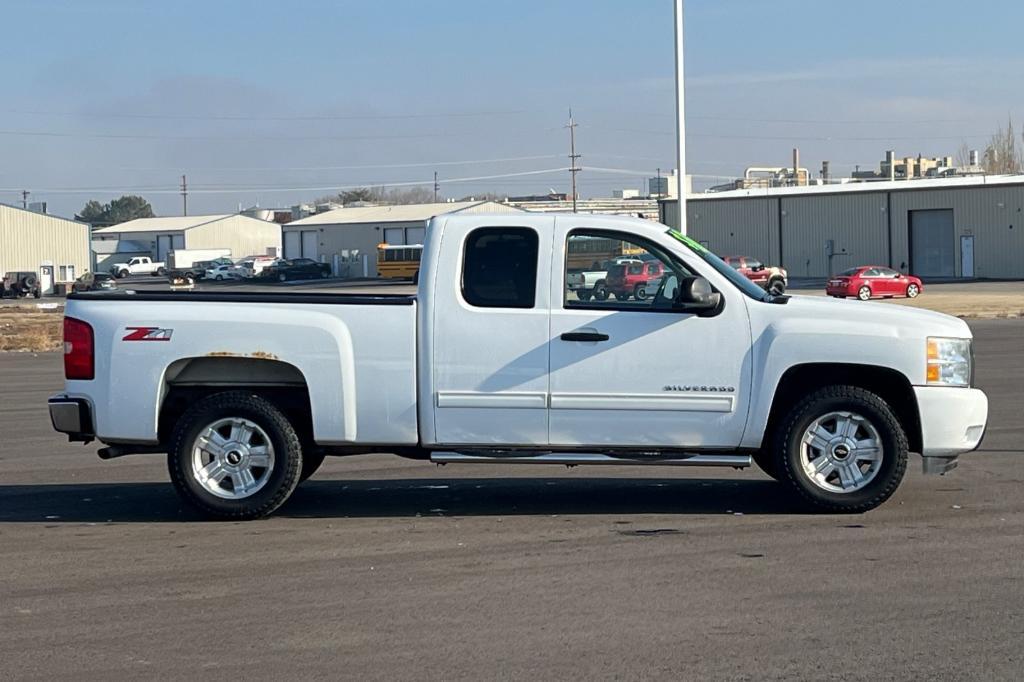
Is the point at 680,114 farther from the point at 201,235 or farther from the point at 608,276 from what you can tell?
the point at 201,235

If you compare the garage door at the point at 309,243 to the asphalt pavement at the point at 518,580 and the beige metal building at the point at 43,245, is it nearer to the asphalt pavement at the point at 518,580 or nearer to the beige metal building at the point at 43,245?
the beige metal building at the point at 43,245

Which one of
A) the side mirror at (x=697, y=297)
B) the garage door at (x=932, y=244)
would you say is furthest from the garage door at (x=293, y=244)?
the side mirror at (x=697, y=297)

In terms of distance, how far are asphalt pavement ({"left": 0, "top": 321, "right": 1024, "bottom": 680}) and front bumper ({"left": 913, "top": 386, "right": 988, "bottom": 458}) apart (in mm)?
507

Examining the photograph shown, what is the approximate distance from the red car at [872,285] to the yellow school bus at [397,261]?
125ft

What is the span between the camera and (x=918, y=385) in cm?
948

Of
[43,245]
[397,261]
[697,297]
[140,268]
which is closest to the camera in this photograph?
[697,297]

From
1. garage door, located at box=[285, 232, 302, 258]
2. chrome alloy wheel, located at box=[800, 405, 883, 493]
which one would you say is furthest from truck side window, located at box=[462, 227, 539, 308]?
garage door, located at box=[285, 232, 302, 258]

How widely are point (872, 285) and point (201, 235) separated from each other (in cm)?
8598

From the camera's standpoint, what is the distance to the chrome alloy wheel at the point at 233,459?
31.5 feet

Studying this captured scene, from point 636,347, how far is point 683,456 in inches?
32.5

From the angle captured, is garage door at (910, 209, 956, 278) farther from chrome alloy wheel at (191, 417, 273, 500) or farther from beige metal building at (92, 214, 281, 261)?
beige metal building at (92, 214, 281, 261)

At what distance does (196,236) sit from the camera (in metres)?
128

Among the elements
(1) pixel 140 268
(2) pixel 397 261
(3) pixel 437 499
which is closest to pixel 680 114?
(3) pixel 437 499

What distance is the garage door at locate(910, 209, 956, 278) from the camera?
7319cm
